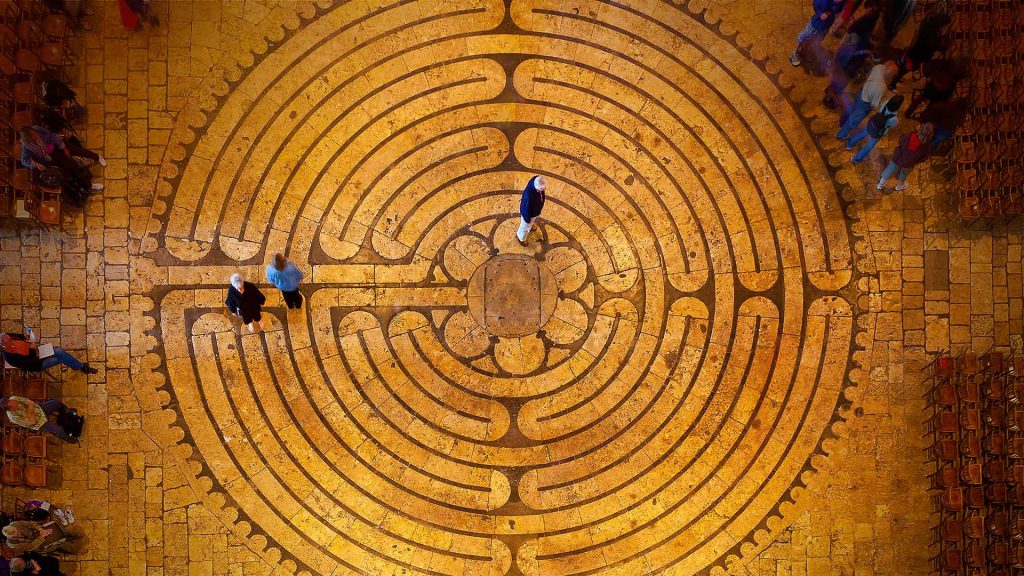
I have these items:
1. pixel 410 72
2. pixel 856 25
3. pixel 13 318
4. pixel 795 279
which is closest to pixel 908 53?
pixel 856 25

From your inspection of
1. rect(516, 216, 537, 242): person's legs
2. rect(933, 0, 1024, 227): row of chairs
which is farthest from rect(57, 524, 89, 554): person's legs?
rect(933, 0, 1024, 227): row of chairs

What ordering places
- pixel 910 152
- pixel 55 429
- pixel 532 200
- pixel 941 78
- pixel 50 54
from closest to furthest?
pixel 532 200
pixel 941 78
pixel 910 152
pixel 55 429
pixel 50 54

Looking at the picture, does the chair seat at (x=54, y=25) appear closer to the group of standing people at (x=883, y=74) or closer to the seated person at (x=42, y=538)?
the seated person at (x=42, y=538)

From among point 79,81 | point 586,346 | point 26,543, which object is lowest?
point 26,543

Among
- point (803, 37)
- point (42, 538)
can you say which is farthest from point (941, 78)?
point (42, 538)

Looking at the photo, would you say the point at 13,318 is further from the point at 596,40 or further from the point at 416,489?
the point at 596,40

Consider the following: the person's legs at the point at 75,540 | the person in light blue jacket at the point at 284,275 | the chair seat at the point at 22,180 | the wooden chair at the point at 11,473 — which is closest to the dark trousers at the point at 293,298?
the person in light blue jacket at the point at 284,275

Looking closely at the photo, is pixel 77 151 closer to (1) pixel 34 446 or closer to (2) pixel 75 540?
(1) pixel 34 446

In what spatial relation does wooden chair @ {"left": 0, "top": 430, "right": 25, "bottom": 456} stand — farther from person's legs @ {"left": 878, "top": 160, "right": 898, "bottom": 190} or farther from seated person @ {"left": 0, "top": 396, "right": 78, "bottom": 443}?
person's legs @ {"left": 878, "top": 160, "right": 898, "bottom": 190}
